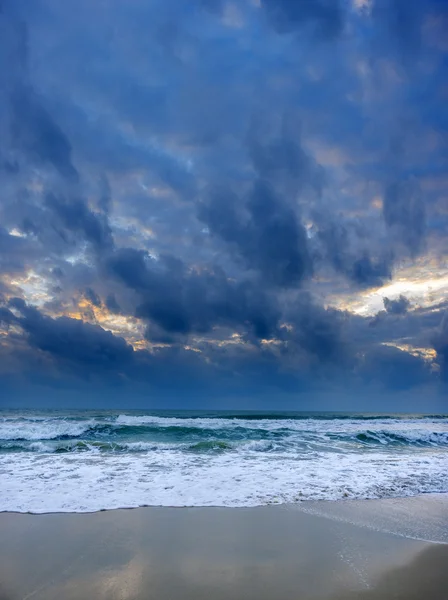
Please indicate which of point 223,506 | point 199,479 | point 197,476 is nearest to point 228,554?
point 223,506

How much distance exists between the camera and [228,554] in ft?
15.8

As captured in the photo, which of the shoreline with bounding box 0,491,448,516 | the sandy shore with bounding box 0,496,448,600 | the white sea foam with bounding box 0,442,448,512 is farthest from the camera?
the white sea foam with bounding box 0,442,448,512

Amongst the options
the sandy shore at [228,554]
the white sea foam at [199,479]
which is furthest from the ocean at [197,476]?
the sandy shore at [228,554]

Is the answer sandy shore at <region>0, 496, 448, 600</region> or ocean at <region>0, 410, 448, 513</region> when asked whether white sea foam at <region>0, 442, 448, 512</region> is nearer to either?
ocean at <region>0, 410, 448, 513</region>

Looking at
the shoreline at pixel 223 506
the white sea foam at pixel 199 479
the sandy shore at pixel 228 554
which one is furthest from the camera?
the white sea foam at pixel 199 479

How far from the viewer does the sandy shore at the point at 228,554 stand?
12.8 feet

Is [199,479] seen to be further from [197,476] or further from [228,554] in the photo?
[228,554]

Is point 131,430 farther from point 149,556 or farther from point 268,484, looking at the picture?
point 149,556

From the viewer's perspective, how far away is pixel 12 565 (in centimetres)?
456

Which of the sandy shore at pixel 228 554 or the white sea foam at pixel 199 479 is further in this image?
the white sea foam at pixel 199 479

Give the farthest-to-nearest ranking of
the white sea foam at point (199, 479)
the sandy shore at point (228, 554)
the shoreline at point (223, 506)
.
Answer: the white sea foam at point (199, 479) < the shoreline at point (223, 506) < the sandy shore at point (228, 554)

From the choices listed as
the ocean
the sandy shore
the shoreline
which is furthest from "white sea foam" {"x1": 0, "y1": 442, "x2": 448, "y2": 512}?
the sandy shore

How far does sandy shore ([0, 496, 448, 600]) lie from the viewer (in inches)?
153

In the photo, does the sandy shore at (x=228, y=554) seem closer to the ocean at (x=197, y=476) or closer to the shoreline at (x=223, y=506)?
the shoreline at (x=223, y=506)
